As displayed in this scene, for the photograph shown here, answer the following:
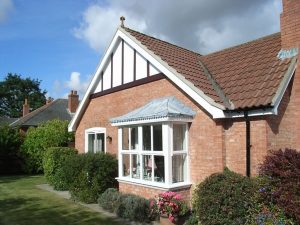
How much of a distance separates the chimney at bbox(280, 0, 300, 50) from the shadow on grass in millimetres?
7822

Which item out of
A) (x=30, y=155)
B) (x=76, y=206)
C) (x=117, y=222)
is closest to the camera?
(x=117, y=222)

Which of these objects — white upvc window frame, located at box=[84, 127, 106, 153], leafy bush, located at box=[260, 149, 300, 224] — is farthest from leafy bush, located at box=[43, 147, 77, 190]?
leafy bush, located at box=[260, 149, 300, 224]

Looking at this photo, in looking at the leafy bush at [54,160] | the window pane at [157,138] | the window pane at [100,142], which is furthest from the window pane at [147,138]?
the leafy bush at [54,160]

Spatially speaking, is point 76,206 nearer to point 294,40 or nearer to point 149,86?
point 149,86

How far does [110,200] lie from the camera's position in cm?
1221

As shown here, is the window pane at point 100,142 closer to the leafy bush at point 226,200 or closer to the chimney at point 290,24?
the leafy bush at point 226,200

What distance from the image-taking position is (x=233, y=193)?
8477 millimetres

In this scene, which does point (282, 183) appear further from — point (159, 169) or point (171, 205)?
point (159, 169)

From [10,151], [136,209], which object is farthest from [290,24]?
[10,151]

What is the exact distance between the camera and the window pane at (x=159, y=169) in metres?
11.2

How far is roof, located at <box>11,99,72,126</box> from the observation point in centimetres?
3892

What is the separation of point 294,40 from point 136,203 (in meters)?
7.09

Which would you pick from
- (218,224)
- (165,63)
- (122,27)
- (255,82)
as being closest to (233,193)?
(218,224)

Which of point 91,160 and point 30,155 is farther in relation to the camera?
point 30,155
